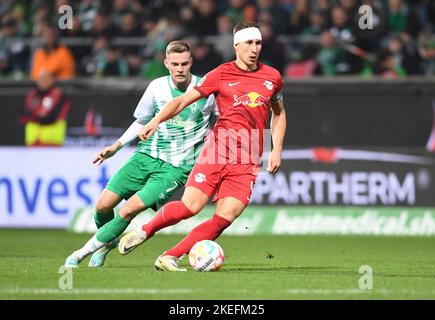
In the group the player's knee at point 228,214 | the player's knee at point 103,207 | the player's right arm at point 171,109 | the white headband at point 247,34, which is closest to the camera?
the player's right arm at point 171,109

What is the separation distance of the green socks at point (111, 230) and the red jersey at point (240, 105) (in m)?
1.30

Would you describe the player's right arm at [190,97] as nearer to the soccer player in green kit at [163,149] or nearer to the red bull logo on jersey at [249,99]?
the red bull logo on jersey at [249,99]

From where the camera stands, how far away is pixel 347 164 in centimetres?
1897

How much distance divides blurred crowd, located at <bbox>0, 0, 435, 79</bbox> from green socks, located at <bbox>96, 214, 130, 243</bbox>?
9.08 m

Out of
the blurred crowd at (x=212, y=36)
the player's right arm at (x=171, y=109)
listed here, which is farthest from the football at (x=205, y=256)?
the blurred crowd at (x=212, y=36)

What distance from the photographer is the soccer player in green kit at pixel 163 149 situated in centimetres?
1206

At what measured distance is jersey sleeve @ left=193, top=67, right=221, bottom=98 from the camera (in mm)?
11203

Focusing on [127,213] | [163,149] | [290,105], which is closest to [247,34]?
[163,149]

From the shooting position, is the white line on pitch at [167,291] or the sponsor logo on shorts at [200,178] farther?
the sponsor logo on shorts at [200,178]

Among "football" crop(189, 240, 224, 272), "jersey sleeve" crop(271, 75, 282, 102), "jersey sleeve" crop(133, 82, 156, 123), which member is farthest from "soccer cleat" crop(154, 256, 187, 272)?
"jersey sleeve" crop(271, 75, 282, 102)

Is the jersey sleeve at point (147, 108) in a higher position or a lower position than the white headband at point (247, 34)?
lower

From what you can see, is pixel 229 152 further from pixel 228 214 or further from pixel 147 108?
pixel 147 108
